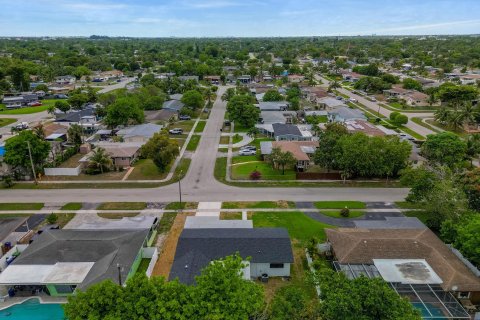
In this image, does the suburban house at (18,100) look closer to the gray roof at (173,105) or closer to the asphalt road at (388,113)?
the gray roof at (173,105)

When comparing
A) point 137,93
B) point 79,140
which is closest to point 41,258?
point 79,140

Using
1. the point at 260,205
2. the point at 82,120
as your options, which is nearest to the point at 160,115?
the point at 82,120

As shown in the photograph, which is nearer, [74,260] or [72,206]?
[74,260]

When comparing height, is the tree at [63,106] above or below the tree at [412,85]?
below

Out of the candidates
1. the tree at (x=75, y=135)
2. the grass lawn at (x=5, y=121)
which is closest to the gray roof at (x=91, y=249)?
the tree at (x=75, y=135)

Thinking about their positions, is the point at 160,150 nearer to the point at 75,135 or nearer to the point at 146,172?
the point at 146,172

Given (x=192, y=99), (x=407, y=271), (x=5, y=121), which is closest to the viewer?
(x=407, y=271)
